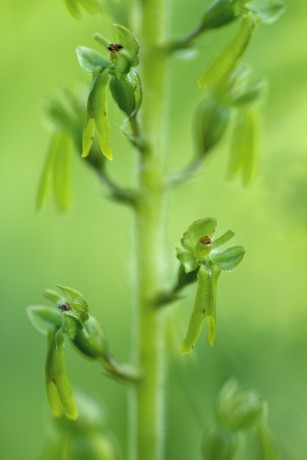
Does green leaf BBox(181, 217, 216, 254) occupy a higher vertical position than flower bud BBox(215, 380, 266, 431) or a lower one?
higher

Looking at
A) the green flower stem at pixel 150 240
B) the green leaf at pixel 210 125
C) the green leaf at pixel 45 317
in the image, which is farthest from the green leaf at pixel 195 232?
the green leaf at pixel 210 125

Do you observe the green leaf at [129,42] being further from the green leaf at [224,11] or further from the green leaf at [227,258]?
the green leaf at [227,258]

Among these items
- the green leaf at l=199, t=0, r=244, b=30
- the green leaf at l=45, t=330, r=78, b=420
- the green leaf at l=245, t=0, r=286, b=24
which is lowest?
the green leaf at l=45, t=330, r=78, b=420

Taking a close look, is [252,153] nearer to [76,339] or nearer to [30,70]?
[76,339]

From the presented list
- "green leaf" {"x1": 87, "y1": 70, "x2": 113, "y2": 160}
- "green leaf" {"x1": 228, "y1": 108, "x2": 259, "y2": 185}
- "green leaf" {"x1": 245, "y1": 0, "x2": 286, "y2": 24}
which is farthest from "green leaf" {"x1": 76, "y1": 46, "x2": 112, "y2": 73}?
"green leaf" {"x1": 228, "y1": 108, "x2": 259, "y2": 185}

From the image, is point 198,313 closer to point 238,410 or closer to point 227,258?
point 227,258

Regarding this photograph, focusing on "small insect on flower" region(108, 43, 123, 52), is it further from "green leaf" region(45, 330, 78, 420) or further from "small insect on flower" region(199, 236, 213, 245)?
"green leaf" region(45, 330, 78, 420)

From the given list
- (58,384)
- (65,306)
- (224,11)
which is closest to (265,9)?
(224,11)
